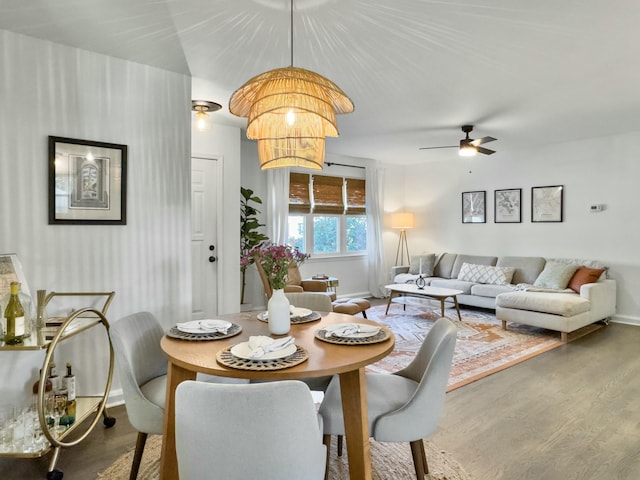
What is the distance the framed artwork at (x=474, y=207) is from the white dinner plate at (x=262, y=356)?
Result: 6001mm

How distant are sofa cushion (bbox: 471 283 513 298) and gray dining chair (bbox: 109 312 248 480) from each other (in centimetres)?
463

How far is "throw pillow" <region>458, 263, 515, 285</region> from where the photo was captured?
5938 mm

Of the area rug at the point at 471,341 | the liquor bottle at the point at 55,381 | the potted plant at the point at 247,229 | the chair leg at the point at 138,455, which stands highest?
the potted plant at the point at 247,229

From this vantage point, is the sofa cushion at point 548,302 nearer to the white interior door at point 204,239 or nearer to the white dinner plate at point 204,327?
the white interior door at point 204,239

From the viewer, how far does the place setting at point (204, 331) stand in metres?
1.86

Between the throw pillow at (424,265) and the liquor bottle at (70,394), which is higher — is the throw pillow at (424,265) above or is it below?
above

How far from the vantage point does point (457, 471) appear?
208 cm

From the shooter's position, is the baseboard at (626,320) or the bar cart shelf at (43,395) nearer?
the bar cart shelf at (43,395)

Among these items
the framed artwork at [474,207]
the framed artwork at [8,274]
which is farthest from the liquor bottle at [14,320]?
the framed artwork at [474,207]

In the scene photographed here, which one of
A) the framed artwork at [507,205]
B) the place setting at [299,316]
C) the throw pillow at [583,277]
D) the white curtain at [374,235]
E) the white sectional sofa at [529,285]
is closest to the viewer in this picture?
the place setting at [299,316]

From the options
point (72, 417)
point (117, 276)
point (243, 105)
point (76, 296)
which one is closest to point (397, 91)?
point (243, 105)

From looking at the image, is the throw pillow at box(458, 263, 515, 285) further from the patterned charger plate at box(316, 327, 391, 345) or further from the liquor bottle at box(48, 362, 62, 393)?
the liquor bottle at box(48, 362, 62, 393)

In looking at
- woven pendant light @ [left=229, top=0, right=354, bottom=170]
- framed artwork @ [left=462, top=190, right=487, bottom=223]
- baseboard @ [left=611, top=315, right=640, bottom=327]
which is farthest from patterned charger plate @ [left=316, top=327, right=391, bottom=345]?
framed artwork @ [left=462, top=190, right=487, bottom=223]

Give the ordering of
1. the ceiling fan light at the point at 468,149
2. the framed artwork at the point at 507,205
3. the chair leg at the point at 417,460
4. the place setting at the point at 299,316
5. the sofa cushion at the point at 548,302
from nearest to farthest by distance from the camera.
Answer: the chair leg at the point at 417,460 → the place setting at the point at 299,316 → the sofa cushion at the point at 548,302 → the ceiling fan light at the point at 468,149 → the framed artwork at the point at 507,205
